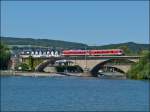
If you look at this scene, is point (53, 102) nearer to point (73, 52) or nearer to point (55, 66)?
point (73, 52)

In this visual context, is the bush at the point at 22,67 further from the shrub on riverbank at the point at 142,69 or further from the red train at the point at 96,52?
the shrub on riverbank at the point at 142,69

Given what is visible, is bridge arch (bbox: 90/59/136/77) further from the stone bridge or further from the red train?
the red train

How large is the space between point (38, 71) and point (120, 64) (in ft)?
53.8

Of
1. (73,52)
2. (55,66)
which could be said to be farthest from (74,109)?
(55,66)

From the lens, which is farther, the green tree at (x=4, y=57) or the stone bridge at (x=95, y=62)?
the green tree at (x=4, y=57)

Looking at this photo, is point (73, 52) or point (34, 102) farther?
point (73, 52)

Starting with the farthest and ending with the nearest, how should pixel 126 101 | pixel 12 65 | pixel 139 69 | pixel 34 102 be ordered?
pixel 12 65 < pixel 139 69 < pixel 126 101 < pixel 34 102

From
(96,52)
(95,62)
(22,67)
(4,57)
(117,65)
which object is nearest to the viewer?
(95,62)

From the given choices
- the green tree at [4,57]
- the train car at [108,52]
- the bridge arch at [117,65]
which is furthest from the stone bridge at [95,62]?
the green tree at [4,57]

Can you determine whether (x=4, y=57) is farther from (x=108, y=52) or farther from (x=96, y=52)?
(x=108, y=52)

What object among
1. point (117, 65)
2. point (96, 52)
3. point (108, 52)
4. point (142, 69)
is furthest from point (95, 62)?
point (142, 69)

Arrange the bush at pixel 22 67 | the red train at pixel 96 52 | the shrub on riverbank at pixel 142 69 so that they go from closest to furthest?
the shrub on riverbank at pixel 142 69 < the red train at pixel 96 52 < the bush at pixel 22 67

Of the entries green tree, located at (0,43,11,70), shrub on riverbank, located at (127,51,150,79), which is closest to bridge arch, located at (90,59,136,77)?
green tree, located at (0,43,11,70)

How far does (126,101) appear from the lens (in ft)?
159
